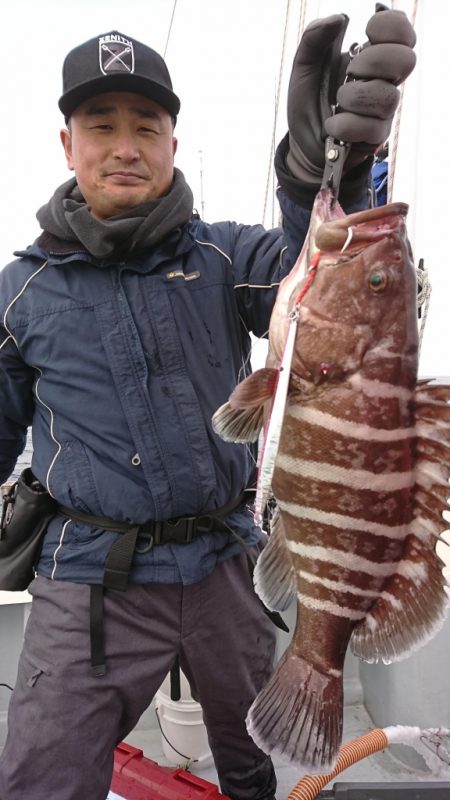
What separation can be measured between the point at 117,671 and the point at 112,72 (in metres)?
2.12

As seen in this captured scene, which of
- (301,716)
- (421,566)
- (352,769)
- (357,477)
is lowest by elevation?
(352,769)

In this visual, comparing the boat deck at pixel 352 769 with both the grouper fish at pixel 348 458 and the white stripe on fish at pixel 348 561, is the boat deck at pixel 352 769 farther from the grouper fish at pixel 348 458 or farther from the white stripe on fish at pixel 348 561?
the white stripe on fish at pixel 348 561

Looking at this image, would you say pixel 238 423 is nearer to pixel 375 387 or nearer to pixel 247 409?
pixel 247 409

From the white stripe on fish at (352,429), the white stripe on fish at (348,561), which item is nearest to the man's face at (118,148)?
the white stripe on fish at (352,429)

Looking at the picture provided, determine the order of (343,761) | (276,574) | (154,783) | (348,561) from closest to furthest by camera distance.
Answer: (348,561)
(276,574)
(343,761)
(154,783)

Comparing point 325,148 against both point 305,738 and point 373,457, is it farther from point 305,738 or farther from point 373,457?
point 305,738

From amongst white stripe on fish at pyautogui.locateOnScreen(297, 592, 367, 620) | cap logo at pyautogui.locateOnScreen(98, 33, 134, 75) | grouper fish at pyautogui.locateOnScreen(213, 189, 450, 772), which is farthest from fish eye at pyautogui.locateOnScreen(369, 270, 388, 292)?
cap logo at pyautogui.locateOnScreen(98, 33, 134, 75)

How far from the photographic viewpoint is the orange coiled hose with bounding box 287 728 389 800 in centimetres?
227

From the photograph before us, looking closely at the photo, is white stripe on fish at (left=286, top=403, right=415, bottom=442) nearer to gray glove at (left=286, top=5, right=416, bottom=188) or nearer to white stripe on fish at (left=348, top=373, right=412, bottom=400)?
white stripe on fish at (left=348, top=373, right=412, bottom=400)

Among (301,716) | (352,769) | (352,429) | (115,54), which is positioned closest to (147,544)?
(301,716)

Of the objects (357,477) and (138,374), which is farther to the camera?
(138,374)

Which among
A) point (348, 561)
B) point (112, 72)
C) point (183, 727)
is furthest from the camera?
point (183, 727)

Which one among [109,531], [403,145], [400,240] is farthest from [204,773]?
[403,145]

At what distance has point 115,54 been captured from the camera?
2.17 meters
